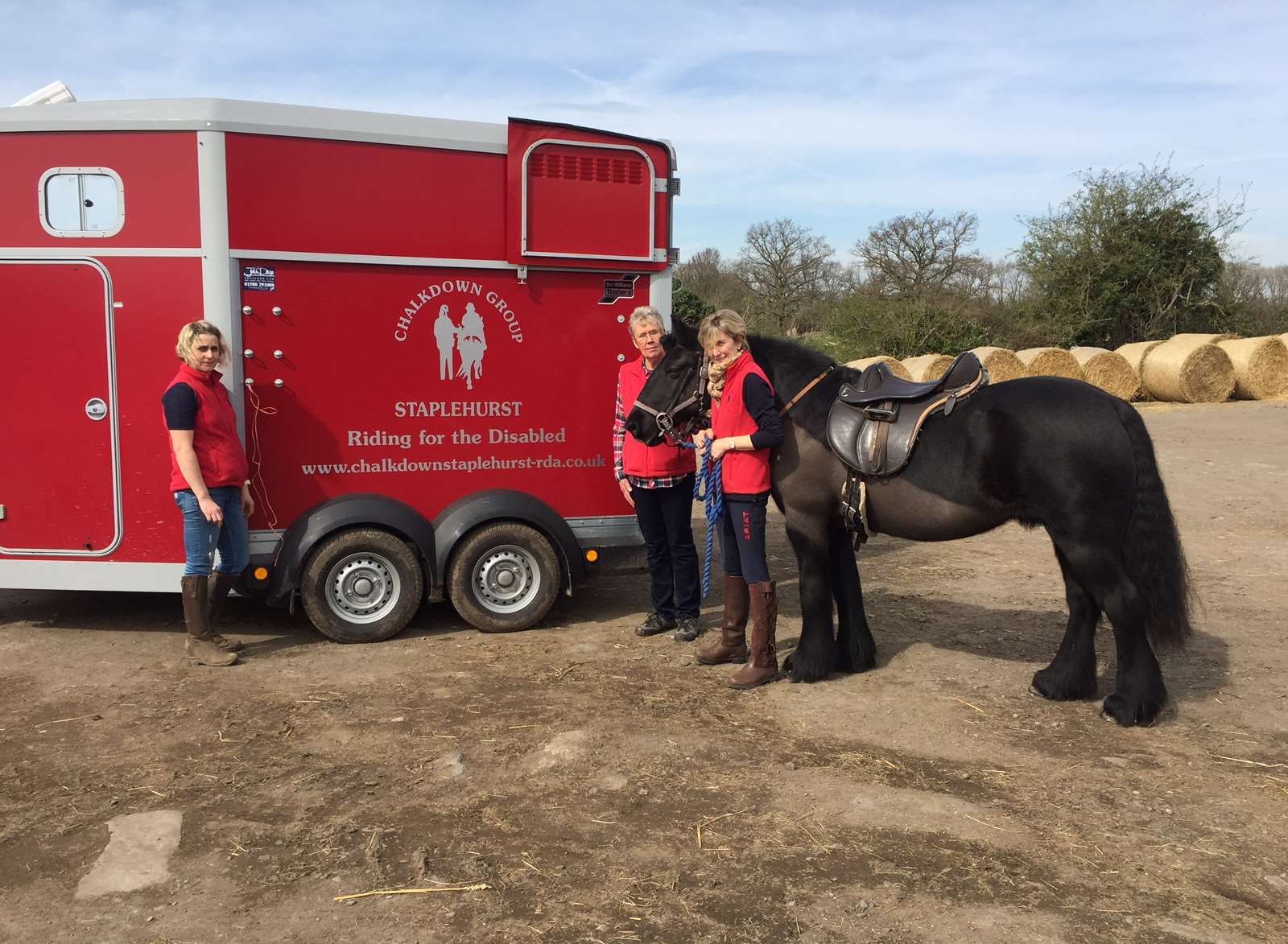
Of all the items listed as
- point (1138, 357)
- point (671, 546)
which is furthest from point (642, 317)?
point (1138, 357)

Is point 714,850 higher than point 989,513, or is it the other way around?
point 989,513

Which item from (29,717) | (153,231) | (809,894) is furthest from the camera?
(153,231)

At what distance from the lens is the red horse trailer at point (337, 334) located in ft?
15.8

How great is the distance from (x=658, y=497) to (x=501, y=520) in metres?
0.91

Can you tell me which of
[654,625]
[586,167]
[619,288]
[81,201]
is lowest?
[654,625]

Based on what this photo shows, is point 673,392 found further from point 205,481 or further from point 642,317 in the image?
point 205,481

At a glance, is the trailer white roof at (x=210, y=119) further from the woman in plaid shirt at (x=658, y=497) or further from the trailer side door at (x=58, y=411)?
the woman in plaid shirt at (x=658, y=497)

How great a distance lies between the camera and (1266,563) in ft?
23.5

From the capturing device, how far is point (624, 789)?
11.3ft

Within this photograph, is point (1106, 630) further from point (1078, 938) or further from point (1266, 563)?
Result: point (1078, 938)

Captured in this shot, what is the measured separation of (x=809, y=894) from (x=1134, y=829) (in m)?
1.25

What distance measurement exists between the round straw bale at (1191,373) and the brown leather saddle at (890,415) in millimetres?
16018

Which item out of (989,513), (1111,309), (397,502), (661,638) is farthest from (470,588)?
(1111,309)

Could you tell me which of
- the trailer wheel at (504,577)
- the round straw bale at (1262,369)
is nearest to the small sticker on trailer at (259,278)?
the trailer wheel at (504,577)
